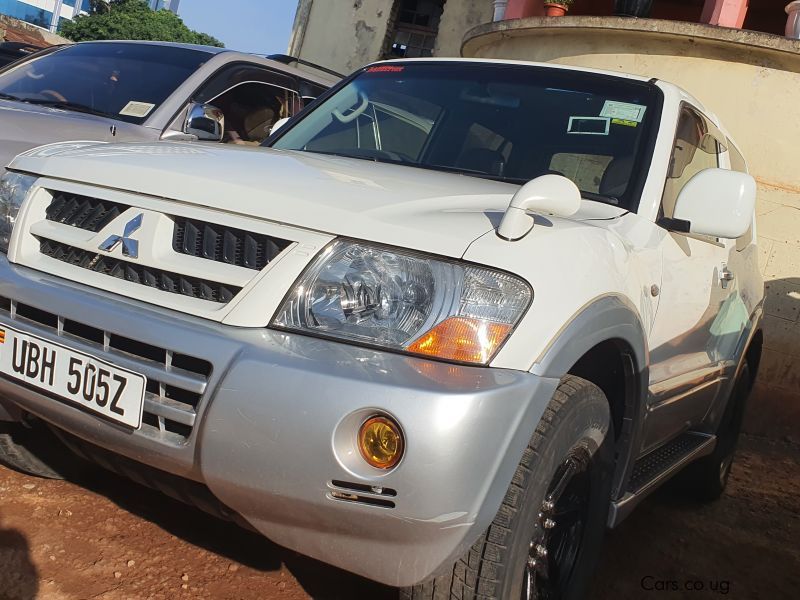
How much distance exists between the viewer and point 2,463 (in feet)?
9.42

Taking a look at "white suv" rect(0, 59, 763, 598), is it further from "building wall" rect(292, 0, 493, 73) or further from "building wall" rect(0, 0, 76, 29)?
"building wall" rect(0, 0, 76, 29)

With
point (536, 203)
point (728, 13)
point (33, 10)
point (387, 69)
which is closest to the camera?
point (536, 203)

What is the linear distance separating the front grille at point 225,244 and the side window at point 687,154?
4.84 feet

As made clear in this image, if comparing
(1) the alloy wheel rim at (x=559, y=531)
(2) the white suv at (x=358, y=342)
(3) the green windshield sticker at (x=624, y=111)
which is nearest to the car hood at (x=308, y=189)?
(2) the white suv at (x=358, y=342)

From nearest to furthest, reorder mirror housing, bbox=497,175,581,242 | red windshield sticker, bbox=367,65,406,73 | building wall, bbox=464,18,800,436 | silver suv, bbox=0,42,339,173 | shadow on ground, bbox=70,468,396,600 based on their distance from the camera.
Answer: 1. mirror housing, bbox=497,175,581,242
2. shadow on ground, bbox=70,468,396,600
3. red windshield sticker, bbox=367,65,406,73
4. silver suv, bbox=0,42,339,173
5. building wall, bbox=464,18,800,436

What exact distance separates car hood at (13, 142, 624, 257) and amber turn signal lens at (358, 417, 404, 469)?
0.40 meters

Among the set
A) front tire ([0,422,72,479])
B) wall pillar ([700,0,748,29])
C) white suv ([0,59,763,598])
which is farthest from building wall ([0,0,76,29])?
white suv ([0,59,763,598])

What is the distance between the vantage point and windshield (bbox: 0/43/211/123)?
475cm

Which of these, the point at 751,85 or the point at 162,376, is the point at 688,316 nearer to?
the point at 162,376

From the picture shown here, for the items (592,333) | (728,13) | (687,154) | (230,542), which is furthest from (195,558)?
(728,13)

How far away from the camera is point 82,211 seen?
2.27 meters

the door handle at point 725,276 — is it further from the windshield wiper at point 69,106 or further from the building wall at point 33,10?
the building wall at point 33,10

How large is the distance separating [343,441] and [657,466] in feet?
5.74

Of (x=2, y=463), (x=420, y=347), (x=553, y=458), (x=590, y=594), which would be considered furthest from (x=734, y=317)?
(x=2, y=463)
